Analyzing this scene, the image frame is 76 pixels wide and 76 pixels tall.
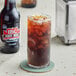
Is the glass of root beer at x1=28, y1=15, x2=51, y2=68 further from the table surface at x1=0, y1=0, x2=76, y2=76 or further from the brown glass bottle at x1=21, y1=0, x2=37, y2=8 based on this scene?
the brown glass bottle at x1=21, y1=0, x2=37, y2=8

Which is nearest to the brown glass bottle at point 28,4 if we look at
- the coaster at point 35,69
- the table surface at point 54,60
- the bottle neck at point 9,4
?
the table surface at point 54,60

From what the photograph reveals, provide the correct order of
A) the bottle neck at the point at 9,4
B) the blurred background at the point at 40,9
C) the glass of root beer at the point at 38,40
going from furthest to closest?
the blurred background at the point at 40,9
the bottle neck at the point at 9,4
the glass of root beer at the point at 38,40

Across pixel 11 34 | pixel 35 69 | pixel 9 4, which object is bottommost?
pixel 35 69

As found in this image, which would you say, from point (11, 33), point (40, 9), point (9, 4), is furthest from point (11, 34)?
point (40, 9)

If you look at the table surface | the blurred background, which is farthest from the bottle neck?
the blurred background

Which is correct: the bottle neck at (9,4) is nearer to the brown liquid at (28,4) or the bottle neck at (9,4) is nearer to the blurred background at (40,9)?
the blurred background at (40,9)

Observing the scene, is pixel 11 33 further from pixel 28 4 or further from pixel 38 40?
pixel 28 4

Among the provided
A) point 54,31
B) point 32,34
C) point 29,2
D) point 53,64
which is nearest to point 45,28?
point 32,34
